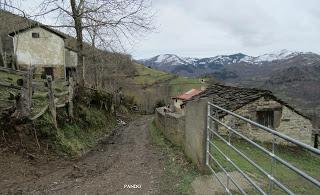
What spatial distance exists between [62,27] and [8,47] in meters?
34.3

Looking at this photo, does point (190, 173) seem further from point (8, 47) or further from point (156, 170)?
point (8, 47)

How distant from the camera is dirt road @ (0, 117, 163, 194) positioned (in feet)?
23.4

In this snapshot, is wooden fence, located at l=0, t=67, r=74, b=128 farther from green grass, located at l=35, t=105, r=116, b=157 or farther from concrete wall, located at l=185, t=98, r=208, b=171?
concrete wall, located at l=185, t=98, r=208, b=171

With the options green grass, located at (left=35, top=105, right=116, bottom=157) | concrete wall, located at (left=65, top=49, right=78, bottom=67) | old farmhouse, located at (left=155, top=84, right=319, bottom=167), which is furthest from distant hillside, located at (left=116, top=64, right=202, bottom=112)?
green grass, located at (left=35, top=105, right=116, bottom=157)

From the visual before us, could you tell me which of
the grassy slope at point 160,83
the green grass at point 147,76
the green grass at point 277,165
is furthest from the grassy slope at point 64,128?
the green grass at point 147,76

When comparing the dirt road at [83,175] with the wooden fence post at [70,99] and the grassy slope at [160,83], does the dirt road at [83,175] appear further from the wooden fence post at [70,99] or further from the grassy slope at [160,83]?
the grassy slope at [160,83]

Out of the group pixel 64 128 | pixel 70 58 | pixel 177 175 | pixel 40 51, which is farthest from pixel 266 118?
pixel 70 58

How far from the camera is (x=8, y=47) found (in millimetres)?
45938

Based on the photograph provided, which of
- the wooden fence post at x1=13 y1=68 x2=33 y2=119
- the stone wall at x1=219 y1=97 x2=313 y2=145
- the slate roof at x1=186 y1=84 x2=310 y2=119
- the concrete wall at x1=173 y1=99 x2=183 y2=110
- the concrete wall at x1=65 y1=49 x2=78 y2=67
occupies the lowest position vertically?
the concrete wall at x1=173 y1=99 x2=183 y2=110

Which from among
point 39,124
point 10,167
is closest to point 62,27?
point 39,124

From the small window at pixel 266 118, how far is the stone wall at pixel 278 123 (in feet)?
0.84

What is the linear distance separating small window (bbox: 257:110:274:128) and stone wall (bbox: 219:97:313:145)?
256 millimetres

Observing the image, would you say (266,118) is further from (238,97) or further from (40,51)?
(40,51)

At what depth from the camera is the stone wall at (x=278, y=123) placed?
19.3 metres
